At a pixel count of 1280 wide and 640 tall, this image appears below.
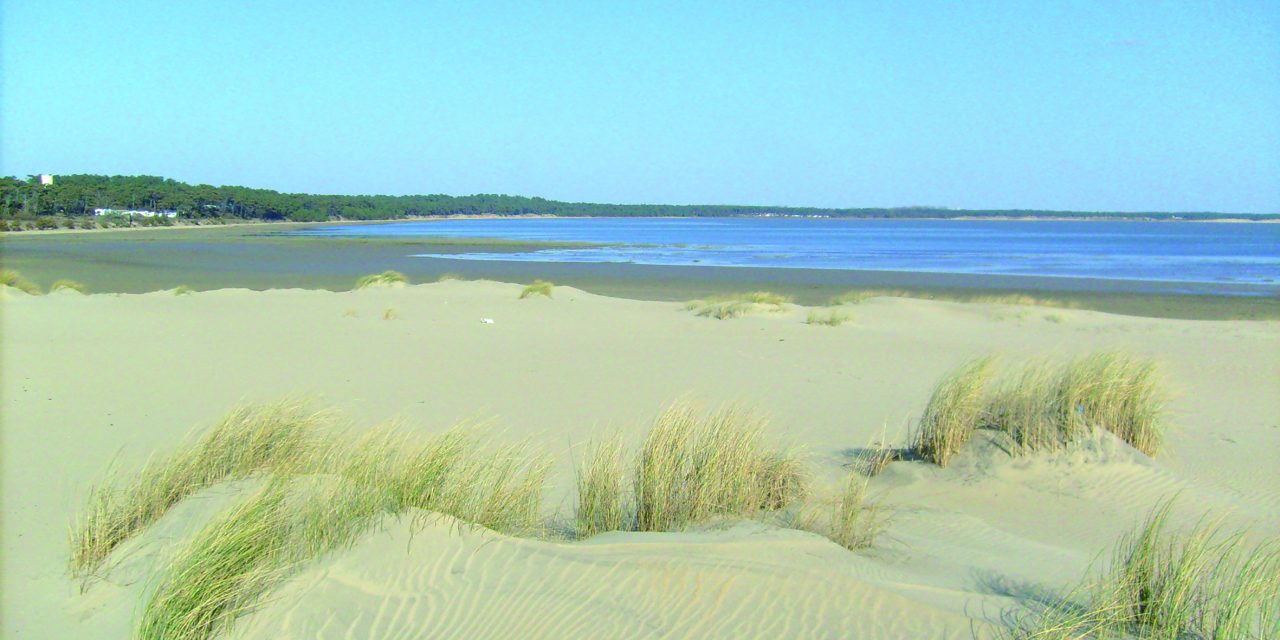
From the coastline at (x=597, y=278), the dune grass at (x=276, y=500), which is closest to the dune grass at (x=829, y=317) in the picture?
the coastline at (x=597, y=278)

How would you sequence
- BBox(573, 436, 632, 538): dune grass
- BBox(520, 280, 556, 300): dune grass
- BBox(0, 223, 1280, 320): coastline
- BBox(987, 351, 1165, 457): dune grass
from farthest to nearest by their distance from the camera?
BBox(0, 223, 1280, 320): coastline, BBox(520, 280, 556, 300): dune grass, BBox(987, 351, 1165, 457): dune grass, BBox(573, 436, 632, 538): dune grass

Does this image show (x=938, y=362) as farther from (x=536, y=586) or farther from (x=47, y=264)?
(x=47, y=264)

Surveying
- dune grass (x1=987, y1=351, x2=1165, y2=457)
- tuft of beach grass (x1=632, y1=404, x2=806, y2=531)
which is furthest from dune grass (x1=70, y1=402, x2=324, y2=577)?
dune grass (x1=987, y1=351, x2=1165, y2=457)

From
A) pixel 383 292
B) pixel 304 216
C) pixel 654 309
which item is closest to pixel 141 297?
pixel 383 292

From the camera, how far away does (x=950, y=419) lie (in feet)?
25.5

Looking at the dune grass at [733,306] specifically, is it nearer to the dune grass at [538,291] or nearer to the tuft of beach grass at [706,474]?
the dune grass at [538,291]

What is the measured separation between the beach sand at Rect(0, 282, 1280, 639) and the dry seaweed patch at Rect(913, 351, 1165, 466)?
0.18m

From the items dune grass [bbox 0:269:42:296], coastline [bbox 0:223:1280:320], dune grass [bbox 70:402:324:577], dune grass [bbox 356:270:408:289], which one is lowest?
coastline [bbox 0:223:1280:320]

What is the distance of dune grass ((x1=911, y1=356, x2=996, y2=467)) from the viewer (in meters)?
7.77

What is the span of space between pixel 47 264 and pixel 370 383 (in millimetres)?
32673

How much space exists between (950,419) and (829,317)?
37.6 feet

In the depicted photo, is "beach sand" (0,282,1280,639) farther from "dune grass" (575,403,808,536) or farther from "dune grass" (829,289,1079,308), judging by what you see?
"dune grass" (829,289,1079,308)

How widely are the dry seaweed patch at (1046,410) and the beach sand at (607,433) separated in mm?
183

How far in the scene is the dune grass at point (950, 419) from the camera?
7.77 metres
